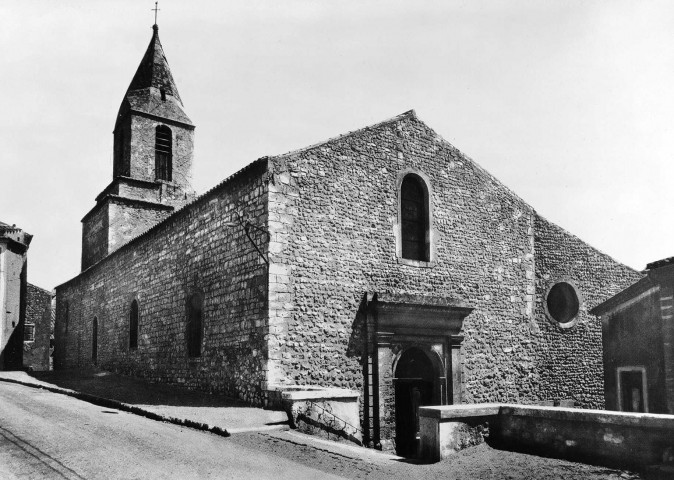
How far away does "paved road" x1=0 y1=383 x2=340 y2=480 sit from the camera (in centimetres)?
664

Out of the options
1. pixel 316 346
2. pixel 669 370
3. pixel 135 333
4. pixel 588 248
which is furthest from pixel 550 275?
pixel 135 333

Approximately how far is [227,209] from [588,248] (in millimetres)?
10049

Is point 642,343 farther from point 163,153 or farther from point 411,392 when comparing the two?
point 163,153

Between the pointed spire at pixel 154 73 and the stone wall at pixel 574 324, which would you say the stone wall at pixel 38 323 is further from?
the stone wall at pixel 574 324

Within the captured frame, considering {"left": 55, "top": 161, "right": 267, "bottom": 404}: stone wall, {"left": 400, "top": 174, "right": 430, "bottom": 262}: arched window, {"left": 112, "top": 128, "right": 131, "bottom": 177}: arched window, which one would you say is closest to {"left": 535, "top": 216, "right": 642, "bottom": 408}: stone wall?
{"left": 400, "top": 174, "right": 430, "bottom": 262}: arched window

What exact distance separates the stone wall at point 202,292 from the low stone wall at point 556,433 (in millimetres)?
4511

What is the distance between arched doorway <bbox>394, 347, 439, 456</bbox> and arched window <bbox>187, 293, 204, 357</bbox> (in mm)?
4823

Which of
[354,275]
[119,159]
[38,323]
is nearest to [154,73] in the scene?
[119,159]

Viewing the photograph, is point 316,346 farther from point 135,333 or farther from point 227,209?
point 135,333

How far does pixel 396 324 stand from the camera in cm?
1282

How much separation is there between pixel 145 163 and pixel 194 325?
40.9ft

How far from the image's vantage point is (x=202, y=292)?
1402cm

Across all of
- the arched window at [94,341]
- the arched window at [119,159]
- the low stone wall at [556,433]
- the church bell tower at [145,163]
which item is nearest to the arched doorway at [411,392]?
the low stone wall at [556,433]

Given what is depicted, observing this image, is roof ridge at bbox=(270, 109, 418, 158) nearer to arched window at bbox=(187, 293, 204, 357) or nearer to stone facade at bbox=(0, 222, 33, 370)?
arched window at bbox=(187, 293, 204, 357)
